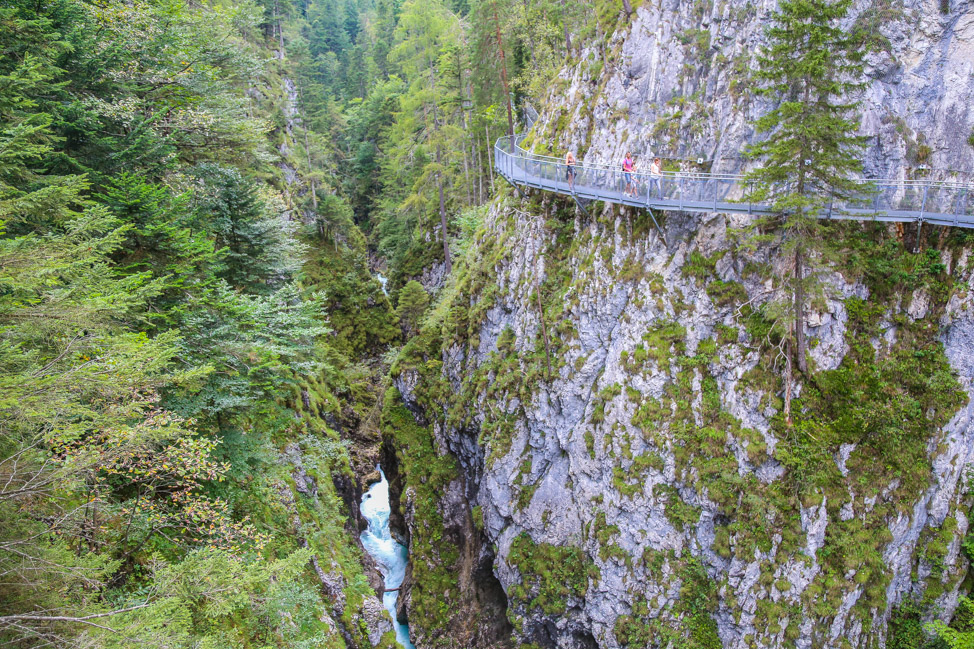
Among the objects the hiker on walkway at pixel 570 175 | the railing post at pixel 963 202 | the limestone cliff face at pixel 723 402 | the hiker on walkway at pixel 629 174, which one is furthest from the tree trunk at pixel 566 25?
the railing post at pixel 963 202

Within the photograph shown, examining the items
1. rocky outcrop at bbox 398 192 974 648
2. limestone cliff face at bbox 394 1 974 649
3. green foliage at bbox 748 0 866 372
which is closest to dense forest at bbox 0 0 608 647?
rocky outcrop at bbox 398 192 974 648

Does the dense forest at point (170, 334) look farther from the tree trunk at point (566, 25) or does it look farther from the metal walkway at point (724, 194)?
the metal walkway at point (724, 194)

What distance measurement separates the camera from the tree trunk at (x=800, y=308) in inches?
522

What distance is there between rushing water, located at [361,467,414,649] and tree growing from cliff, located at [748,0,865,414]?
1927 cm

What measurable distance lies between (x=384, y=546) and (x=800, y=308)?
69.0ft

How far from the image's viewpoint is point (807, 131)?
11953 millimetres

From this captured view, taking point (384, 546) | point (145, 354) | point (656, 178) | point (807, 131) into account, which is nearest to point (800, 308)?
point (807, 131)

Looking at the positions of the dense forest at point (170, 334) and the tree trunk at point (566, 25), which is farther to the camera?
the tree trunk at point (566, 25)

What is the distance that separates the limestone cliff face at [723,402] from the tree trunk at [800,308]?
14.4 inches

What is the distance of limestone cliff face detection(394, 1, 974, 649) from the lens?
13031mm

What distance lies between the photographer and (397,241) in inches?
1593

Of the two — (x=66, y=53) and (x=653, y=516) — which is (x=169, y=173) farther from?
(x=653, y=516)

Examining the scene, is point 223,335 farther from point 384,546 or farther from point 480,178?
point 480,178

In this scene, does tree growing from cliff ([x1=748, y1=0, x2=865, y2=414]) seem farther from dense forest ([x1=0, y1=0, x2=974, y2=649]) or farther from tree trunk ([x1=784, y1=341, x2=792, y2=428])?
tree trunk ([x1=784, y1=341, x2=792, y2=428])
